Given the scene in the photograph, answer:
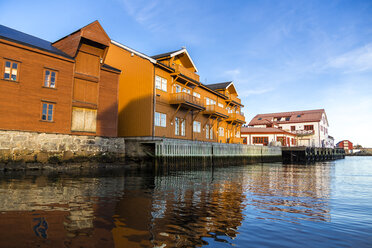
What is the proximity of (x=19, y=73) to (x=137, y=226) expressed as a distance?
59.6 ft

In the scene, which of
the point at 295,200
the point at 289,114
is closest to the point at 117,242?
the point at 295,200

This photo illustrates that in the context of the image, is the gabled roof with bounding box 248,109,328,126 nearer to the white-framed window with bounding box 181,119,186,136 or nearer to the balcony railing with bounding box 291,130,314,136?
the balcony railing with bounding box 291,130,314,136

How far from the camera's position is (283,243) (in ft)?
15.5

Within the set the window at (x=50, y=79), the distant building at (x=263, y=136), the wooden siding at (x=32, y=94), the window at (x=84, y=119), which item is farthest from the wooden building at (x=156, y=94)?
the distant building at (x=263, y=136)

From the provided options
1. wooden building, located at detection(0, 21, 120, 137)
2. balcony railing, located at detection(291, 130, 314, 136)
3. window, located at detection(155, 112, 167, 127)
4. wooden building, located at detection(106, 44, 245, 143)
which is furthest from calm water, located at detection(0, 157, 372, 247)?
balcony railing, located at detection(291, 130, 314, 136)

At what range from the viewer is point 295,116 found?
2633 inches

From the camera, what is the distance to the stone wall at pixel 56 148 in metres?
17.1

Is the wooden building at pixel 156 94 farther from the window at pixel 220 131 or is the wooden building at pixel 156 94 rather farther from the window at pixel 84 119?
the window at pixel 220 131

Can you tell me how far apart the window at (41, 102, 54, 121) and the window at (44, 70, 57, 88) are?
1555 millimetres

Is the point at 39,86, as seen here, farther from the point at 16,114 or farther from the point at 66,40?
the point at 66,40

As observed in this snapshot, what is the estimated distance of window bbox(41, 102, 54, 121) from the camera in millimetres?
19266

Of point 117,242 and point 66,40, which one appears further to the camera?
point 66,40

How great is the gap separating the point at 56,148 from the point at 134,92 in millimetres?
9655

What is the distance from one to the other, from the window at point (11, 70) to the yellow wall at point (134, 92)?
10463 millimetres
